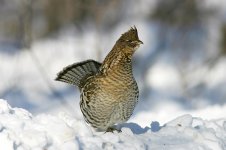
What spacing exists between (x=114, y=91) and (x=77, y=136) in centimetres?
86

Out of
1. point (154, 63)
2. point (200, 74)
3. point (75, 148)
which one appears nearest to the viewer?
point (75, 148)

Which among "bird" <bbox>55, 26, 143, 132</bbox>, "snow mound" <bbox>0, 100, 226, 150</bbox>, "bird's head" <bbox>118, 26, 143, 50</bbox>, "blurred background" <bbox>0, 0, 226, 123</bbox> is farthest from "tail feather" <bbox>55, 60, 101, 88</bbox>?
"blurred background" <bbox>0, 0, 226, 123</bbox>

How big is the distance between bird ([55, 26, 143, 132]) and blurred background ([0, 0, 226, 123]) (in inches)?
212

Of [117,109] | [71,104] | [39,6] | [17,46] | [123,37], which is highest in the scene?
[39,6]

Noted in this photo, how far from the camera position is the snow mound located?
4.83m

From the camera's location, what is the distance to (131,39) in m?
5.89

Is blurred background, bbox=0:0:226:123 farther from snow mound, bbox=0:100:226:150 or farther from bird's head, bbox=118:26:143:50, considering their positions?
snow mound, bbox=0:100:226:150

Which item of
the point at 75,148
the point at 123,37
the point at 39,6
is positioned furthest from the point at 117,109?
the point at 39,6

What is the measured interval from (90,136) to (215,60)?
9.13 meters

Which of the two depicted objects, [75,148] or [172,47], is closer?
[75,148]

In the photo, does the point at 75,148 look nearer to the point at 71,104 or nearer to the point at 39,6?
the point at 71,104

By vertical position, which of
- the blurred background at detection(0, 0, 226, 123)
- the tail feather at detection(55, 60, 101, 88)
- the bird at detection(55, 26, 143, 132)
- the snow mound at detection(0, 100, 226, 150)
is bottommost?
the snow mound at detection(0, 100, 226, 150)

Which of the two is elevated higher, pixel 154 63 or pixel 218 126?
pixel 154 63

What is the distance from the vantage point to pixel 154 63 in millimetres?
14344
